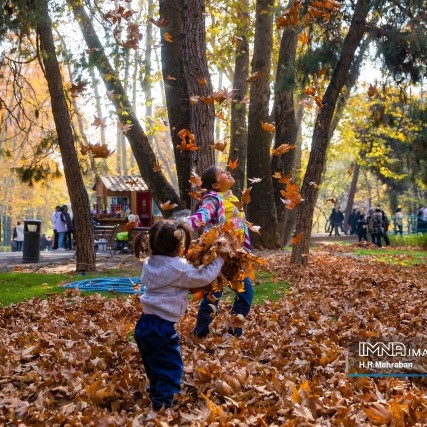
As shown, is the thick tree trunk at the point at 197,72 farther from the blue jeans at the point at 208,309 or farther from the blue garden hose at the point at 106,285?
the blue jeans at the point at 208,309

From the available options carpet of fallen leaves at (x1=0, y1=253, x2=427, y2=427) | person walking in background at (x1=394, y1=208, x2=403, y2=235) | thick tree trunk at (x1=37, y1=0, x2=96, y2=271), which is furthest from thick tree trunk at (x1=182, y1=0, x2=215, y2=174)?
person walking in background at (x1=394, y1=208, x2=403, y2=235)

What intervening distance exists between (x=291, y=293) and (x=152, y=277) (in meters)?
5.57

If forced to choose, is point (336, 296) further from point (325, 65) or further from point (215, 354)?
point (325, 65)

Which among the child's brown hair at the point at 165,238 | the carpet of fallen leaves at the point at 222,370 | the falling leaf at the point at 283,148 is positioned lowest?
the carpet of fallen leaves at the point at 222,370

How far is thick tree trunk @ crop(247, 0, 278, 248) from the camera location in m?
18.2

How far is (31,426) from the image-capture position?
4164 mm

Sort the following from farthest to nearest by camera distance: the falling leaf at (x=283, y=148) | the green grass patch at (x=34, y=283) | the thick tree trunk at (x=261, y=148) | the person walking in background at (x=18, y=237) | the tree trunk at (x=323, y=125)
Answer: the person walking in background at (x=18, y=237) < the thick tree trunk at (x=261, y=148) < the tree trunk at (x=323, y=125) < the green grass patch at (x=34, y=283) < the falling leaf at (x=283, y=148)

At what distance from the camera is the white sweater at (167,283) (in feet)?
14.2

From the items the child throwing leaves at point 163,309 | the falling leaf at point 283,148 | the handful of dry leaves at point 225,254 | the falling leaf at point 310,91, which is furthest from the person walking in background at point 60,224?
the child throwing leaves at point 163,309

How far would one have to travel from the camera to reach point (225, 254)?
4.75 meters

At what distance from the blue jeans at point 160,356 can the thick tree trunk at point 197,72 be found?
6015 mm

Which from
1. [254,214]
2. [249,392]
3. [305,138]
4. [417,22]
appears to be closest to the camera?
[249,392]

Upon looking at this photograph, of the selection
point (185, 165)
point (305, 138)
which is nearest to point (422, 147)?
point (185, 165)

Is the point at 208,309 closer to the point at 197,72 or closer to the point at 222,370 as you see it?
the point at 222,370
